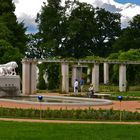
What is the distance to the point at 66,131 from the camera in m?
16.7

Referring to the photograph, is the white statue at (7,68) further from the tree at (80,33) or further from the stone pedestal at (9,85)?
the tree at (80,33)

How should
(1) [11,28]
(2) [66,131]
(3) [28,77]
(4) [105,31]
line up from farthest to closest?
1. (4) [105,31]
2. (1) [11,28]
3. (3) [28,77]
4. (2) [66,131]

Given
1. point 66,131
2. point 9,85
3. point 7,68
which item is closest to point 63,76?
point 7,68

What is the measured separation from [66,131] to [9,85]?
21.2 m

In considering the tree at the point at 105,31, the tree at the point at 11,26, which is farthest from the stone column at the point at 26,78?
the tree at the point at 105,31

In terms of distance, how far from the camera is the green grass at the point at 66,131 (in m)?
15.4

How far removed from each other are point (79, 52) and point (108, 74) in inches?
844

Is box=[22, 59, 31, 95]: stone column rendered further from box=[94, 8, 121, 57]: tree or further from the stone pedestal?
box=[94, 8, 121, 57]: tree

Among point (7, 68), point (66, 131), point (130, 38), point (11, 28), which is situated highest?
point (130, 38)

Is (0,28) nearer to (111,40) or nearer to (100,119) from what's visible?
(100,119)

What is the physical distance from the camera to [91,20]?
95750 mm

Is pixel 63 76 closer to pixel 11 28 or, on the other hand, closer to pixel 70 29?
pixel 11 28

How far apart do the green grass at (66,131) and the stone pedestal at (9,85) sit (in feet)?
58.2

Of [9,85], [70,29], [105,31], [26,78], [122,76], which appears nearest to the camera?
[9,85]
